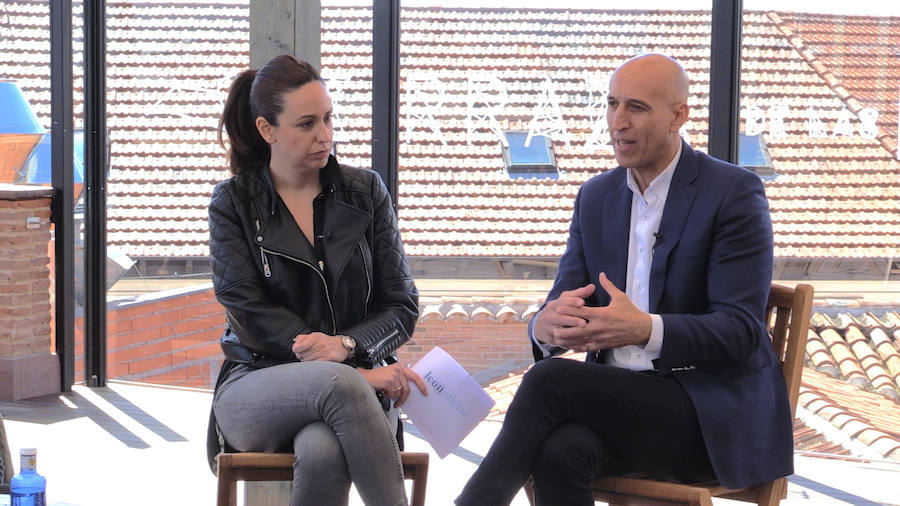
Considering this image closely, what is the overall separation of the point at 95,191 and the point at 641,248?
152 inches

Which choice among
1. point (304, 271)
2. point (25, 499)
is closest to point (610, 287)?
point (304, 271)

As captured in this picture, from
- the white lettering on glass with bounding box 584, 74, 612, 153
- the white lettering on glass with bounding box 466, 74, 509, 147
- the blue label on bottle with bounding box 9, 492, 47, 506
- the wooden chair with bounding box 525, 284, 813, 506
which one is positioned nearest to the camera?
the blue label on bottle with bounding box 9, 492, 47, 506

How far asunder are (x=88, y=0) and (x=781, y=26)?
10.9ft

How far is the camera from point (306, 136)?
2750mm

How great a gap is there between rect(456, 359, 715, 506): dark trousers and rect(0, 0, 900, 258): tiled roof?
7.85 feet

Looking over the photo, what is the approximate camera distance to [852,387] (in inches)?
180

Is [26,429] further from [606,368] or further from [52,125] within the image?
[606,368]

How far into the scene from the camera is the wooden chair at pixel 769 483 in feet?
7.57

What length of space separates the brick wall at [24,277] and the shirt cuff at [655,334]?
3.97m

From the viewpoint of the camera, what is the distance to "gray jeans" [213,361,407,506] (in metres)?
2.44

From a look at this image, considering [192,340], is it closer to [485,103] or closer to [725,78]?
[485,103]

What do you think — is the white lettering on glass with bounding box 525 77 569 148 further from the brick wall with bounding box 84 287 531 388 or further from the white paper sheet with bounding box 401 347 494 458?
the white paper sheet with bounding box 401 347 494 458


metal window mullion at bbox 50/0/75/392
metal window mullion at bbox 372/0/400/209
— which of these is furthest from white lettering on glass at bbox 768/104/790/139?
metal window mullion at bbox 50/0/75/392

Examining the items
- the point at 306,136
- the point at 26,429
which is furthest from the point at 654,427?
the point at 26,429
